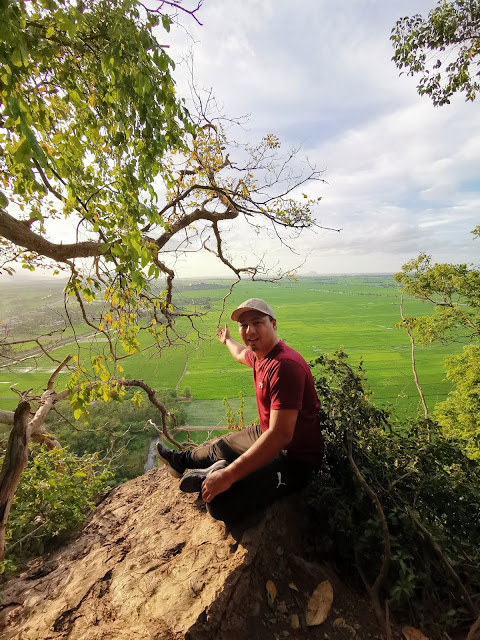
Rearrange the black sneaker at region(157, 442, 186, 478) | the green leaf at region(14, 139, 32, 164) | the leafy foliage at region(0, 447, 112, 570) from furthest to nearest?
the leafy foliage at region(0, 447, 112, 570), the black sneaker at region(157, 442, 186, 478), the green leaf at region(14, 139, 32, 164)

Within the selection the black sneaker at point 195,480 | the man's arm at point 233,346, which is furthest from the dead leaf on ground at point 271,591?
the man's arm at point 233,346

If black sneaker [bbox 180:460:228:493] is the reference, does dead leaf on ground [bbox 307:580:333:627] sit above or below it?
below

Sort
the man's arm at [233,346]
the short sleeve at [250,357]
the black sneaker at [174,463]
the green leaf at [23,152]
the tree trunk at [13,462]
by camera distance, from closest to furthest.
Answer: the green leaf at [23,152] → the tree trunk at [13,462] → the short sleeve at [250,357] → the black sneaker at [174,463] → the man's arm at [233,346]

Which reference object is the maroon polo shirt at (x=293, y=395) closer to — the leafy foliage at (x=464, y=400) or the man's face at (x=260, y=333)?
the man's face at (x=260, y=333)

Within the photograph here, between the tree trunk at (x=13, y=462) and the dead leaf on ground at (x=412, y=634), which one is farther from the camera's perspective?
the tree trunk at (x=13, y=462)

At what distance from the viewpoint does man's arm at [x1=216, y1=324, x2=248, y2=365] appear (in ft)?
11.8

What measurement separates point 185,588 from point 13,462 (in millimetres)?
2113

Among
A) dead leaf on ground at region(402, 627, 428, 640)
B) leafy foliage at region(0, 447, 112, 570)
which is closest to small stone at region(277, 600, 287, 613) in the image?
dead leaf on ground at region(402, 627, 428, 640)

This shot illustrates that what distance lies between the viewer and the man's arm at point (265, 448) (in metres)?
2.20

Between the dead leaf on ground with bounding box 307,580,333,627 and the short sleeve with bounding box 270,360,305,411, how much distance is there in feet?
4.00

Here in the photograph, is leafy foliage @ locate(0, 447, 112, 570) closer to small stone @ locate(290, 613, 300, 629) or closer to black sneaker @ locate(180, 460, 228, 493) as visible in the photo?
black sneaker @ locate(180, 460, 228, 493)

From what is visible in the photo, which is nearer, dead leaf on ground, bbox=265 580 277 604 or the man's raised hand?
dead leaf on ground, bbox=265 580 277 604

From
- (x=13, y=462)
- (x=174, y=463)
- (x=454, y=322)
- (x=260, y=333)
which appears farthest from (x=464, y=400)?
(x=13, y=462)

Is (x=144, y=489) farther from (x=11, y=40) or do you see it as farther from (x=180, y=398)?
(x=180, y=398)
